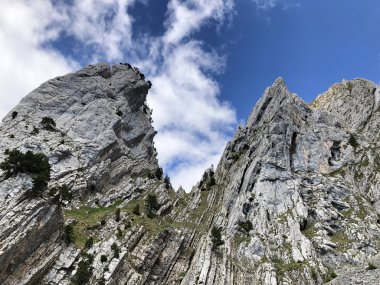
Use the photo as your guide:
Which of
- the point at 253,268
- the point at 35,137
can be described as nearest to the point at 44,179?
the point at 35,137

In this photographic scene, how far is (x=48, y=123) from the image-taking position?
3565 inches

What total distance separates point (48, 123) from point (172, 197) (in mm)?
35351

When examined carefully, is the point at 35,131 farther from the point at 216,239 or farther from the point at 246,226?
the point at 246,226

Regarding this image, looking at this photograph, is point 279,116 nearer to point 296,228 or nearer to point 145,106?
point 296,228

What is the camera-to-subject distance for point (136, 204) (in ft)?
278

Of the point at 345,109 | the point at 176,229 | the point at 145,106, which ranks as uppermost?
the point at 345,109

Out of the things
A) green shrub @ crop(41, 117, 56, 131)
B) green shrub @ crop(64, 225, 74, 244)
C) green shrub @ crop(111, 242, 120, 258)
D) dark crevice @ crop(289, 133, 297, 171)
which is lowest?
green shrub @ crop(64, 225, 74, 244)

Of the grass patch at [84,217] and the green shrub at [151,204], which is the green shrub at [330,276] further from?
the green shrub at [151,204]

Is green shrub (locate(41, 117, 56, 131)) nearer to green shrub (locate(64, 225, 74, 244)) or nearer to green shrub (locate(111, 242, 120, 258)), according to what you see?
green shrub (locate(64, 225, 74, 244))

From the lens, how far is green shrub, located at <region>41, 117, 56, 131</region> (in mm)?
89588

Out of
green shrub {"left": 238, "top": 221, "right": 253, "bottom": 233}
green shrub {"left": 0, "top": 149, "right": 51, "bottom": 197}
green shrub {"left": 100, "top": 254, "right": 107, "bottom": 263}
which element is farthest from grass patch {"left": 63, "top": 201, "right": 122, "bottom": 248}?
green shrub {"left": 238, "top": 221, "right": 253, "bottom": 233}

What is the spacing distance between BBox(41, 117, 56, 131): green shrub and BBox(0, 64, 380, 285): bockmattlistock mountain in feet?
1.04

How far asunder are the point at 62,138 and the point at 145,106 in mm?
49956

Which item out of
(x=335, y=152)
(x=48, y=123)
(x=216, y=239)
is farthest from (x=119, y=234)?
(x=335, y=152)
